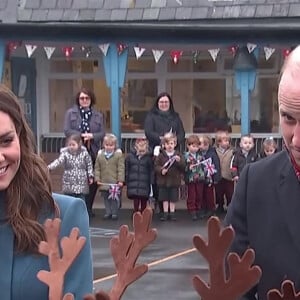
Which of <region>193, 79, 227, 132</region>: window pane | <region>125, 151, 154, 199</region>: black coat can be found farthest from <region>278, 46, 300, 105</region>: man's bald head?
<region>193, 79, 227, 132</region>: window pane

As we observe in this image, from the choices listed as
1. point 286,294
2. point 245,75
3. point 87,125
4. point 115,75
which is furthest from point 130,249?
point 115,75

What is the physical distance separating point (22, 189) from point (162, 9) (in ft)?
45.3

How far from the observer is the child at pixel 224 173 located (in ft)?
43.0

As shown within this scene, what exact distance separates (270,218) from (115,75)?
1269cm

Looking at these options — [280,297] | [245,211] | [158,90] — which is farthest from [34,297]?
[158,90]

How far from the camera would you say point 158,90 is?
1742 cm

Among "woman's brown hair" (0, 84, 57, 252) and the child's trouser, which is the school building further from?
"woman's brown hair" (0, 84, 57, 252)

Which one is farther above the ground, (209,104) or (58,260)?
(209,104)

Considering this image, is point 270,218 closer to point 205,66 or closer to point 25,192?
point 25,192

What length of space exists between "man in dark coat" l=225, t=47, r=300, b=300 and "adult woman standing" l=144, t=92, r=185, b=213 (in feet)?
34.4

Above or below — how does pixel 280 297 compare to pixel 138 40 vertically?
below

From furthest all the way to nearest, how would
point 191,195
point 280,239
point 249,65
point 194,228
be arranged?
point 249,65, point 191,195, point 194,228, point 280,239

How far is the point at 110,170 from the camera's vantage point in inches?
500

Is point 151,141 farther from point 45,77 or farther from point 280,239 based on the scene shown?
point 280,239
